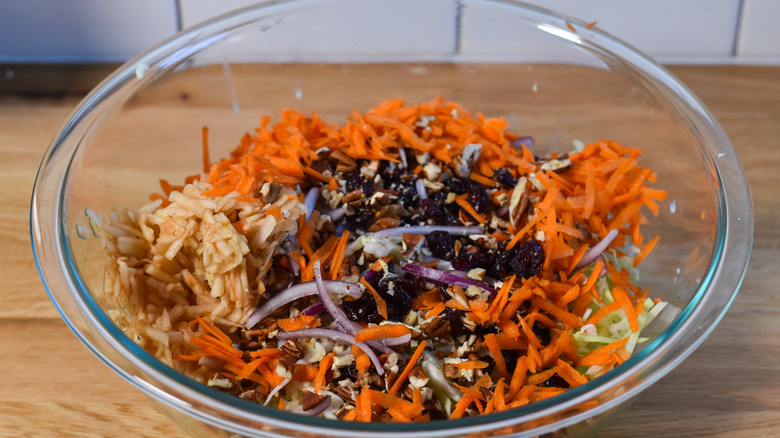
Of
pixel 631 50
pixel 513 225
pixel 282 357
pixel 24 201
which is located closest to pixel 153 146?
→ pixel 24 201

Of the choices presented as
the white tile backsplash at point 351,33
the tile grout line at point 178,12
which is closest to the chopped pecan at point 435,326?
the white tile backsplash at point 351,33

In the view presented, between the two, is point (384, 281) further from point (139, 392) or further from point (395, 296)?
point (139, 392)

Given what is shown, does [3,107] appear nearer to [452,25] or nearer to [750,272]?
[452,25]

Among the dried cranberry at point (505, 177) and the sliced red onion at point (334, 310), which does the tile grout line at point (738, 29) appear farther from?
the sliced red onion at point (334, 310)

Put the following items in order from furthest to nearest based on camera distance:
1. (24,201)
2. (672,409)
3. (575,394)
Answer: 1. (24,201)
2. (672,409)
3. (575,394)

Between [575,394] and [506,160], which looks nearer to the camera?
[575,394]

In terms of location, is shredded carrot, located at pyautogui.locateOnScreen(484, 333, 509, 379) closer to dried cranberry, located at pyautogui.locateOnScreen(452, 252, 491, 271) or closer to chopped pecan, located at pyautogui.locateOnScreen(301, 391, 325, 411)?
dried cranberry, located at pyautogui.locateOnScreen(452, 252, 491, 271)

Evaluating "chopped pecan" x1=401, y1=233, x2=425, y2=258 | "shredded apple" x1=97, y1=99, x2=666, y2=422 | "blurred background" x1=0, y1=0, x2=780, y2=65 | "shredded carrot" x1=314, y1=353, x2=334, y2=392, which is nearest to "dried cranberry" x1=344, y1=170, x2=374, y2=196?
"shredded apple" x1=97, y1=99, x2=666, y2=422
